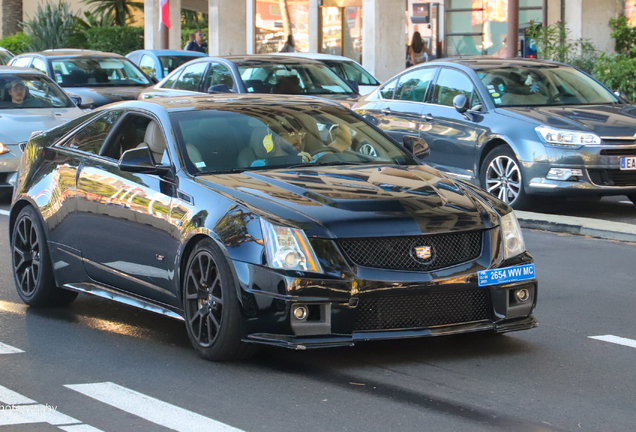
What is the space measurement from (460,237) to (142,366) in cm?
179

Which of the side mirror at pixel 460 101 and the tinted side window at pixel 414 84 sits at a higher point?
the tinted side window at pixel 414 84

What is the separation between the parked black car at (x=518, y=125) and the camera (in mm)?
11516

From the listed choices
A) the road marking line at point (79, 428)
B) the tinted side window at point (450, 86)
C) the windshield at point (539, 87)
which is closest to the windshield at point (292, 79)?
the tinted side window at point (450, 86)

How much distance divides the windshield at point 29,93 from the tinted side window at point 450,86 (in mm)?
5133

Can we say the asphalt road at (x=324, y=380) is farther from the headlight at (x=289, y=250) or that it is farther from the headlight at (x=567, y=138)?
the headlight at (x=567, y=138)

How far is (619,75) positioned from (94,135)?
558 inches

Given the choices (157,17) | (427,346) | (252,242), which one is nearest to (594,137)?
(427,346)

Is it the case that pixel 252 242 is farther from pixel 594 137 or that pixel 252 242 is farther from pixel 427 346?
pixel 594 137

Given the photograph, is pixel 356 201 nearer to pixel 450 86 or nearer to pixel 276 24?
pixel 450 86

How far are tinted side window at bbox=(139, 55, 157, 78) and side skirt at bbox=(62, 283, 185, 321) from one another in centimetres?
1689

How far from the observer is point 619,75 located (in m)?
19.7

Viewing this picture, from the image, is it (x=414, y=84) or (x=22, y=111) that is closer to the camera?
(x=414, y=84)

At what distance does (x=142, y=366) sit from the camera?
231 inches

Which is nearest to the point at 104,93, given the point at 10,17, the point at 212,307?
the point at 212,307
